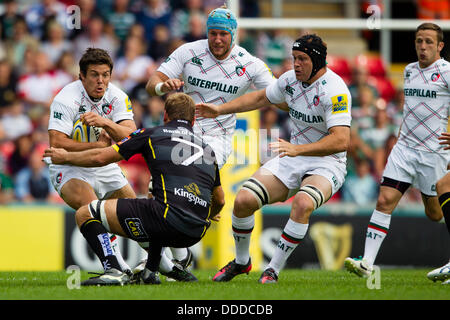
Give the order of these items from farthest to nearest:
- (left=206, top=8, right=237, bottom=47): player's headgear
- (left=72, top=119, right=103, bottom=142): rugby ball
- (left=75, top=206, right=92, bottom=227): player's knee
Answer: (left=206, top=8, right=237, bottom=47): player's headgear → (left=72, top=119, right=103, bottom=142): rugby ball → (left=75, top=206, right=92, bottom=227): player's knee

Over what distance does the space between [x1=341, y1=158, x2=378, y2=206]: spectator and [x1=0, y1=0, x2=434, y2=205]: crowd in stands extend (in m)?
0.02

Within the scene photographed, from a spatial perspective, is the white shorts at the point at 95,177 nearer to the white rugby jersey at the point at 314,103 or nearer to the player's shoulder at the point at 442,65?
the white rugby jersey at the point at 314,103

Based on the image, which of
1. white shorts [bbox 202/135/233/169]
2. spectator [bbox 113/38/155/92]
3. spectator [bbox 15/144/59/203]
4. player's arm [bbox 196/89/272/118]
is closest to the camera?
player's arm [bbox 196/89/272/118]

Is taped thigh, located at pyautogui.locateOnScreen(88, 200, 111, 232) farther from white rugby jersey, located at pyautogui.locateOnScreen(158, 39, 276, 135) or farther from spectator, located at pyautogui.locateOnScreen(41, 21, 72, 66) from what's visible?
spectator, located at pyautogui.locateOnScreen(41, 21, 72, 66)

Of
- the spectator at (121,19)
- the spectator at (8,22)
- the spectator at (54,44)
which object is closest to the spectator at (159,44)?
the spectator at (121,19)

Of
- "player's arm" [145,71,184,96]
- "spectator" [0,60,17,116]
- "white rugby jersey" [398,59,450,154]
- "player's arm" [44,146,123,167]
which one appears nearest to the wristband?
"player's arm" [145,71,184,96]

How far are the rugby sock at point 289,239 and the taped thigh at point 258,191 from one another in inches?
14.9

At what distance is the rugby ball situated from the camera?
27.9ft

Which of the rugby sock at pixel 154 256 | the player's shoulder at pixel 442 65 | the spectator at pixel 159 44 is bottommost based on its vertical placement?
the rugby sock at pixel 154 256

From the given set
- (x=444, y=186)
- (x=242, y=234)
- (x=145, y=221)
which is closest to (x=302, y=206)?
(x=242, y=234)

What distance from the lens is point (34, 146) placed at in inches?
538

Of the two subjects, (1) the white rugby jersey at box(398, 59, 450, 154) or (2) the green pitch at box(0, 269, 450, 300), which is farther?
(1) the white rugby jersey at box(398, 59, 450, 154)

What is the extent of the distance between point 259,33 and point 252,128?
13.2 feet

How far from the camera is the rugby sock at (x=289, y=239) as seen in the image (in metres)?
8.14
